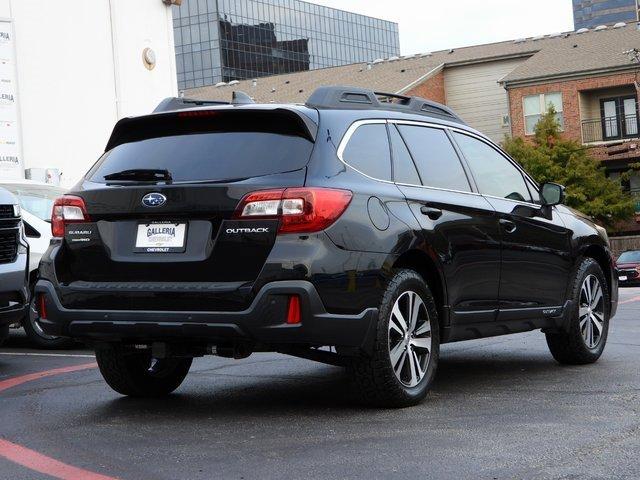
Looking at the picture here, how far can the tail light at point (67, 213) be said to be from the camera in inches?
246

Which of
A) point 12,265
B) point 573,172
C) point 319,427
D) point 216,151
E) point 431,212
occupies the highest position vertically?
point 573,172

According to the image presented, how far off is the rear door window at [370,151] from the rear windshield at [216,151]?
33cm

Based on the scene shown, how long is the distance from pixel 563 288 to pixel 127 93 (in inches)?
735

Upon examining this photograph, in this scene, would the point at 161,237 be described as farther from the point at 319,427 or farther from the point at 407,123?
the point at 407,123

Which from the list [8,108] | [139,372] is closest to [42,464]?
[139,372]

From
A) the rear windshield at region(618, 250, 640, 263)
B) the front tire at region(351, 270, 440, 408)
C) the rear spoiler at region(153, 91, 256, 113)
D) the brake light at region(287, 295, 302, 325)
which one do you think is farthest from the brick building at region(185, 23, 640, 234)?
the brake light at region(287, 295, 302, 325)

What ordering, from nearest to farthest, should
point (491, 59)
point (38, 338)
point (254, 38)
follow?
1. point (38, 338)
2. point (491, 59)
3. point (254, 38)

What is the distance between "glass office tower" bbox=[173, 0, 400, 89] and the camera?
106062mm

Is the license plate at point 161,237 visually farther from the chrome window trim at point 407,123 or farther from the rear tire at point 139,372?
the chrome window trim at point 407,123

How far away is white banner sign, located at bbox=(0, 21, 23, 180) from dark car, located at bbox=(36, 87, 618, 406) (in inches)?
630

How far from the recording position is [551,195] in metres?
8.07

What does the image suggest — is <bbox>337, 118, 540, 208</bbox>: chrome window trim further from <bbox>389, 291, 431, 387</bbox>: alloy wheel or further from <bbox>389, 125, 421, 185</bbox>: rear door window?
<bbox>389, 291, 431, 387</bbox>: alloy wheel

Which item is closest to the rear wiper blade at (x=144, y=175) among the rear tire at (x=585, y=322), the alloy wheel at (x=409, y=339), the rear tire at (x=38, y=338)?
the alloy wheel at (x=409, y=339)

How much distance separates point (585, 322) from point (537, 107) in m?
45.7
